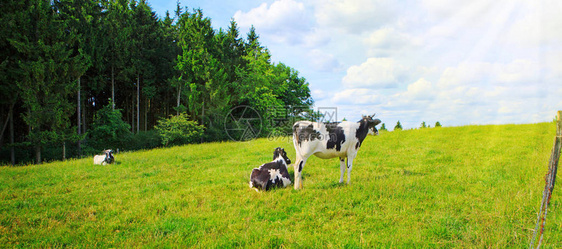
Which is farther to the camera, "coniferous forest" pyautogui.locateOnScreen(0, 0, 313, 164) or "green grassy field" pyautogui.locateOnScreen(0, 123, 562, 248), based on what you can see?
"coniferous forest" pyautogui.locateOnScreen(0, 0, 313, 164)

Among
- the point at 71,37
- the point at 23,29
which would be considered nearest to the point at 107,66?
the point at 71,37

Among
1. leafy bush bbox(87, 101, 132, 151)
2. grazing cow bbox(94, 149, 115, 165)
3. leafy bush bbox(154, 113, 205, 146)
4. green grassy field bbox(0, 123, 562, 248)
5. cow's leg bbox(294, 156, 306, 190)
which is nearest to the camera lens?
green grassy field bbox(0, 123, 562, 248)

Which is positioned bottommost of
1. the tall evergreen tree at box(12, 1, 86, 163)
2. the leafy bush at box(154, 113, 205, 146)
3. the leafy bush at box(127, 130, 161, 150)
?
the leafy bush at box(127, 130, 161, 150)

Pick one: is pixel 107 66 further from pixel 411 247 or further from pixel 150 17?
pixel 411 247

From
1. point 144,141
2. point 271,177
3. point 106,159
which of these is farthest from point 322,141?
point 144,141

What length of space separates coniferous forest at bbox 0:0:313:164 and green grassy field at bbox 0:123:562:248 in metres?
11.5

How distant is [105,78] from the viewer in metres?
29.3

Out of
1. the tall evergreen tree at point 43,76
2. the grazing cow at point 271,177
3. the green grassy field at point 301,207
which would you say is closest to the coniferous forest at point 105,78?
the tall evergreen tree at point 43,76

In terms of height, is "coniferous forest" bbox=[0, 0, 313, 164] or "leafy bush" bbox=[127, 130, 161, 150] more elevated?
"coniferous forest" bbox=[0, 0, 313, 164]

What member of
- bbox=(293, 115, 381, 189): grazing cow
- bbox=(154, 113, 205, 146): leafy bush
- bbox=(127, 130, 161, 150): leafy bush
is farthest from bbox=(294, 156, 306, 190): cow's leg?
bbox=(127, 130, 161, 150): leafy bush

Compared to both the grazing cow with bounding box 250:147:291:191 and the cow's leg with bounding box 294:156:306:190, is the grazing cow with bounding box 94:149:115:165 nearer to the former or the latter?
the grazing cow with bounding box 250:147:291:191

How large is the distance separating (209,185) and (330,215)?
14.9 ft

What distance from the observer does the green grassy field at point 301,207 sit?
187 inches

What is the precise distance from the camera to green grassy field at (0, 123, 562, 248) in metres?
4.74
